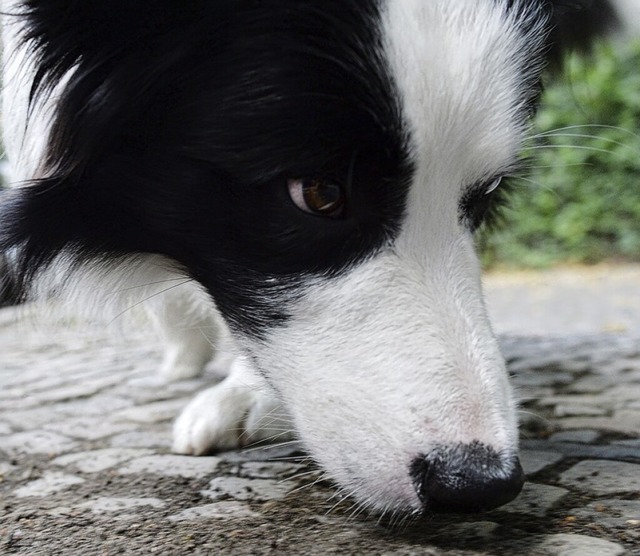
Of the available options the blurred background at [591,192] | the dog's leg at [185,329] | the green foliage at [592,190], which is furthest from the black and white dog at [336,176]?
the green foliage at [592,190]

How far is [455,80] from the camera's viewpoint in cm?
172

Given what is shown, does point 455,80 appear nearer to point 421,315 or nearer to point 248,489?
point 421,315

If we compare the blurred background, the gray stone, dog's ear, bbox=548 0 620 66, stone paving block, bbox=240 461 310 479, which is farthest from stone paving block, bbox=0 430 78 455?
the blurred background

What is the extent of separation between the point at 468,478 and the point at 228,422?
1065 millimetres

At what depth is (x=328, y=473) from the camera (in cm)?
181

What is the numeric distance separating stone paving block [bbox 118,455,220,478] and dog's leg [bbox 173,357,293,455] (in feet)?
0.17

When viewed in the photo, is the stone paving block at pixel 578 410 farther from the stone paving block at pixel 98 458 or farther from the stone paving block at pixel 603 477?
the stone paving block at pixel 98 458

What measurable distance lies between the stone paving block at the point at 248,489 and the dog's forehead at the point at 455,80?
0.85 metres

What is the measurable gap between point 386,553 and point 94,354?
3.31 metres

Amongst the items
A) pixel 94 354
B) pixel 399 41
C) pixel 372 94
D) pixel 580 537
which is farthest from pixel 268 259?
pixel 94 354

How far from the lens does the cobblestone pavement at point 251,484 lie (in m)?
1.70

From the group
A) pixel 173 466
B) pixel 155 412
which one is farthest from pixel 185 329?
pixel 173 466

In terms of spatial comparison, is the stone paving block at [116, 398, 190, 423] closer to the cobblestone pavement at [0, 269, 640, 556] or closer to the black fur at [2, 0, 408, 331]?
the cobblestone pavement at [0, 269, 640, 556]

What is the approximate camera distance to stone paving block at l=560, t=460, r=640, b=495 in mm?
1967
